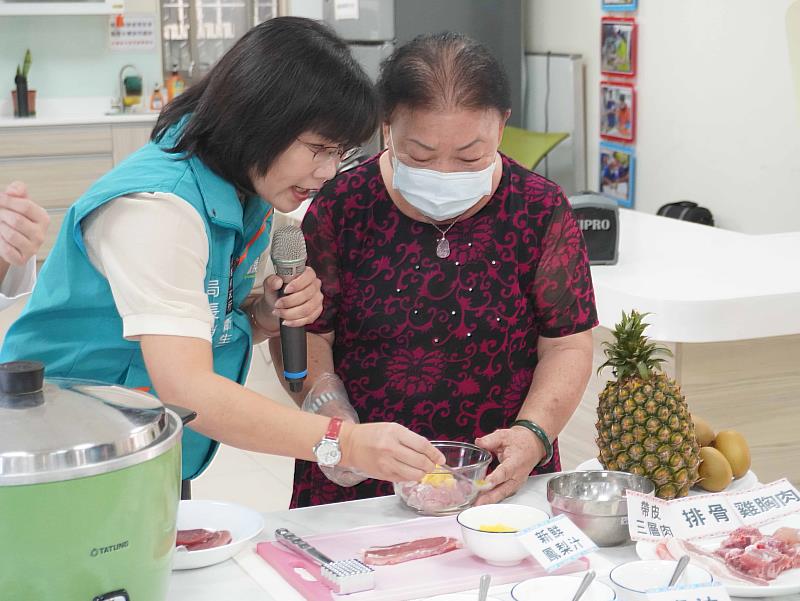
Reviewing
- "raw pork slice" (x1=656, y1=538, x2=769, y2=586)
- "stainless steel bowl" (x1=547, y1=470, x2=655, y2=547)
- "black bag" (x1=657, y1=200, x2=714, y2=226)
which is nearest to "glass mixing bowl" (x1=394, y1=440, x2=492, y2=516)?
"stainless steel bowl" (x1=547, y1=470, x2=655, y2=547)

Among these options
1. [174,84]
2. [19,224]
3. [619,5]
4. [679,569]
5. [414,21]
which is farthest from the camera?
[174,84]

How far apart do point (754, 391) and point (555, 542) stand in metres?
1.42

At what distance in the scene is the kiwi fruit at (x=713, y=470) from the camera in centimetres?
168

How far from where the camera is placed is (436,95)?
1.72 metres

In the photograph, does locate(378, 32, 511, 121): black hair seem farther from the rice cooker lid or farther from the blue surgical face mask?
the rice cooker lid

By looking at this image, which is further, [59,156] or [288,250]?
[59,156]

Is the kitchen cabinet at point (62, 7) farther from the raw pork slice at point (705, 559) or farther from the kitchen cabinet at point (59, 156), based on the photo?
the raw pork slice at point (705, 559)

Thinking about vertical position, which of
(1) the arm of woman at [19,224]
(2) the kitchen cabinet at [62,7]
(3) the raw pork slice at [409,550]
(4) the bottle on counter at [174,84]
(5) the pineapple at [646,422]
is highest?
(2) the kitchen cabinet at [62,7]

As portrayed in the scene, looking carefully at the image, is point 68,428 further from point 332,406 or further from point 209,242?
point 332,406

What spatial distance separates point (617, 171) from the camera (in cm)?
604

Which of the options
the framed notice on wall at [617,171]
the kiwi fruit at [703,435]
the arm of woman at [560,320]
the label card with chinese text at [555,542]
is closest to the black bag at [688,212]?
the framed notice on wall at [617,171]

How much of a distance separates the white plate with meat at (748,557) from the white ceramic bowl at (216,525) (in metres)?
0.54

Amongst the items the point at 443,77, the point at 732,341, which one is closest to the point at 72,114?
the point at 732,341

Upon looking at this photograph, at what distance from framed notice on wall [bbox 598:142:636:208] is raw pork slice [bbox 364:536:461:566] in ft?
15.3
